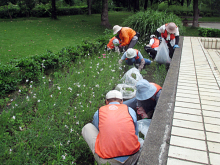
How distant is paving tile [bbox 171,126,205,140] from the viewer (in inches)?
87.0

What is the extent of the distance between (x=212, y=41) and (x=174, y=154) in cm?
718

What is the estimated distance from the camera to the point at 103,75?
505 cm

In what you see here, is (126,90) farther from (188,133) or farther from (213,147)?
(213,147)

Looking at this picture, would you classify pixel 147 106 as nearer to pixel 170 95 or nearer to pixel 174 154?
pixel 170 95

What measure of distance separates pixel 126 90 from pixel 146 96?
1.08m

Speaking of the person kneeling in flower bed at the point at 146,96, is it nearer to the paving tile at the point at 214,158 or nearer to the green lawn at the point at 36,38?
the paving tile at the point at 214,158

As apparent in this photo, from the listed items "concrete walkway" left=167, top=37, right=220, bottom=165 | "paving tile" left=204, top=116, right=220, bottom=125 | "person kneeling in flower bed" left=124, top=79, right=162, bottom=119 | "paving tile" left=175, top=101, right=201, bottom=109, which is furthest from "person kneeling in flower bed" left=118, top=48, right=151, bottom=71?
"paving tile" left=204, top=116, right=220, bottom=125

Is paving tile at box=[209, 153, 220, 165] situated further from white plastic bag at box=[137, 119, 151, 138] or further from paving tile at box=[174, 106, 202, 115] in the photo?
white plastic bag at box=[137, 119, 151, 138]

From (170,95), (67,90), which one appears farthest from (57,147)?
(170,95)

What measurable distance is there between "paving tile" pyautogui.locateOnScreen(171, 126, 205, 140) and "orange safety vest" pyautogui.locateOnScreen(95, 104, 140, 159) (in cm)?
51

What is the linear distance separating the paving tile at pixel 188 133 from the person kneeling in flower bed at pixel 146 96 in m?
1.17

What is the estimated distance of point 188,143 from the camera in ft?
6.90

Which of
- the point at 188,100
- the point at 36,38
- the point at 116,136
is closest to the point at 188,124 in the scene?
the point at 188,100

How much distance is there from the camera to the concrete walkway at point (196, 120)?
1.94m
